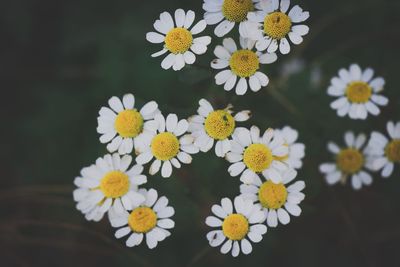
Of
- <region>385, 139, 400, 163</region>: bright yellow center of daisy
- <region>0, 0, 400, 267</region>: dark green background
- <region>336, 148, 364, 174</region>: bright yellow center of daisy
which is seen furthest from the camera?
<region>0, 0, 400, 267</region>: dark green background

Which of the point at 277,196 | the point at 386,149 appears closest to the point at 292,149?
the point at 277,196

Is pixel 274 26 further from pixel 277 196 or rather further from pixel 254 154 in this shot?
pixel 277 196

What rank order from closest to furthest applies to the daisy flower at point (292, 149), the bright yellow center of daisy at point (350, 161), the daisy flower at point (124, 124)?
1. the daisy flower at point (124, 124)
2. the daisy flower at point (292, 149)
3. the bright yellow center of daisy at point (350, 161)

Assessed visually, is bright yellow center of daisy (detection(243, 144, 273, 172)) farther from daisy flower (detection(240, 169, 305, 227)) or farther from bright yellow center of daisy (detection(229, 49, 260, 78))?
bright yellow center of daisy (detection(229, 49, 260, 78))

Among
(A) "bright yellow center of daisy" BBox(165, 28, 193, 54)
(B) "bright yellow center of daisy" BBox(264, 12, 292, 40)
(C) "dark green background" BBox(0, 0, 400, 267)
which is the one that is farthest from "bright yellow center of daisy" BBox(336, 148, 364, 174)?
(A) "bright yellow center of daisy" BBox(165, 28, 193, 54)

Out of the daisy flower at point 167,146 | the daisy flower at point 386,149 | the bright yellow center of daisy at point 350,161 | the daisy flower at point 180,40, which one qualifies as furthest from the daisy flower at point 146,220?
the daisy flower at point 386,149

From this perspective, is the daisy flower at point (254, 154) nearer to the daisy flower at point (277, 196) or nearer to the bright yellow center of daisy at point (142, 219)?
the daisy flower at point (277, 196)
